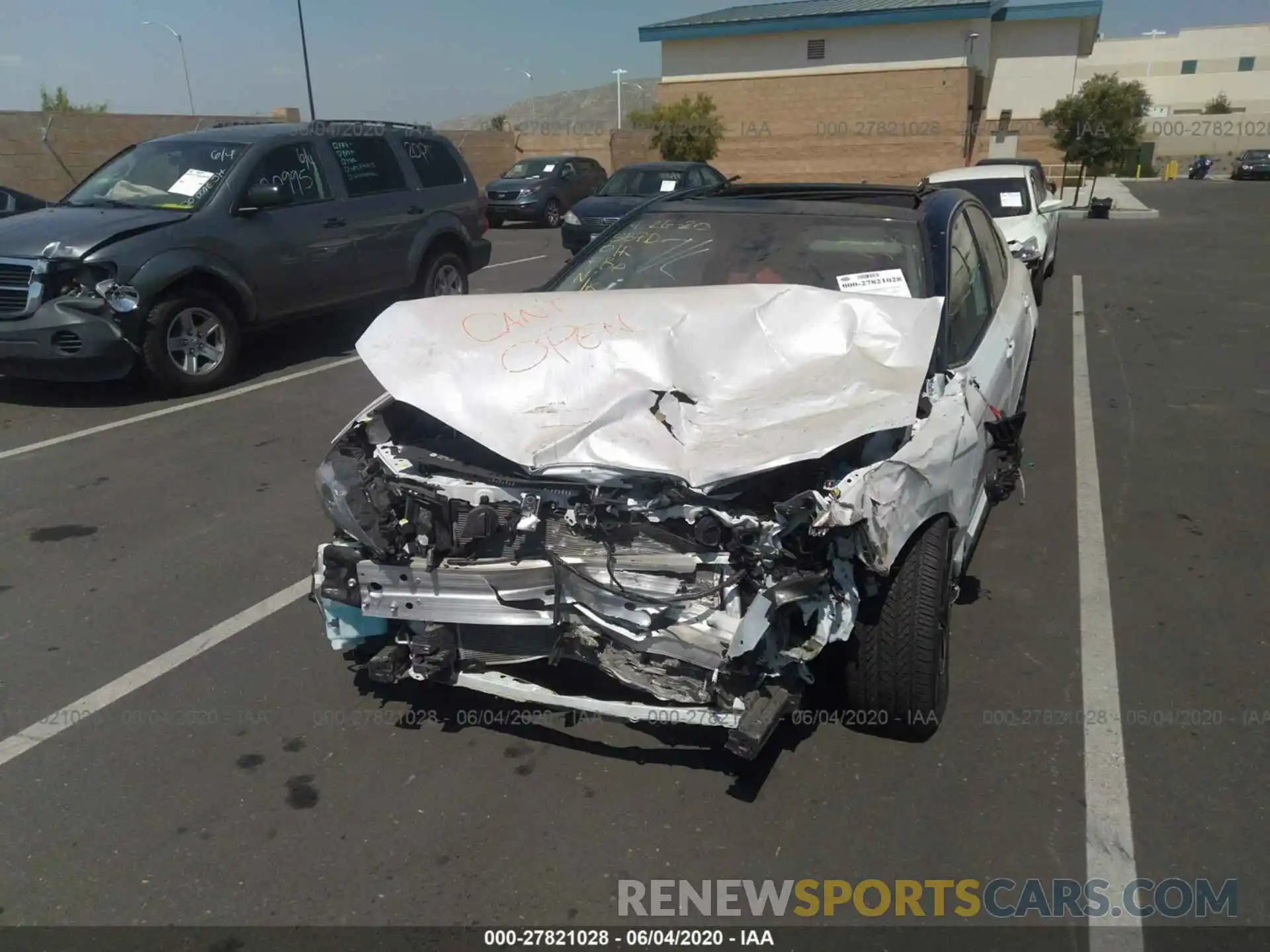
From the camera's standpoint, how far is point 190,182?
7.85 meters

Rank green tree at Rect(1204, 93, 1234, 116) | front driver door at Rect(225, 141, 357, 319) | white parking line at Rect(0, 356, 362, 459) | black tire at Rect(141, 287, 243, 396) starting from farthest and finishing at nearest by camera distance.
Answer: green tree at Rect(1204, 93, 1234, 116) < front driver door at Rect(225, 141, 357, 319) < black tire at Rect(141, 287, 243, 396) < white parking line at Rect(0, 356, 362, 459)

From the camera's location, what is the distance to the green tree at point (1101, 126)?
24.9 metres

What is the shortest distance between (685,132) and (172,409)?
1101 inches

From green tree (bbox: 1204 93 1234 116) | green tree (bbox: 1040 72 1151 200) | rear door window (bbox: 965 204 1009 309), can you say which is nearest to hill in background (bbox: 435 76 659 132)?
green tree (bbox: 1204 93 1234 116)

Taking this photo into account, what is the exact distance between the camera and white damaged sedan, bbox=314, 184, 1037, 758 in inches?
110

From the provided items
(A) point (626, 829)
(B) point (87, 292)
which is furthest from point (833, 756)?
(B) point (87, 292)

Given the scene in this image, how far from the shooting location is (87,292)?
6.95 metres

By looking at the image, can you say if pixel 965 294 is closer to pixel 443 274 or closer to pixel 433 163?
pixel 443 274

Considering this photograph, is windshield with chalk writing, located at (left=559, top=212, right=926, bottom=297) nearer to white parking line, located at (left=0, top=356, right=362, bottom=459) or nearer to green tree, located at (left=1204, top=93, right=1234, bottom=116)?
white parking line, located at (left=0, top=356, right=362, bottom=459)

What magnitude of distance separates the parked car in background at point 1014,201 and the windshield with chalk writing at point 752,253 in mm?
7065

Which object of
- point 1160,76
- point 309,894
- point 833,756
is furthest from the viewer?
point 1160,76

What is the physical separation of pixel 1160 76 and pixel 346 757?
89.8 m

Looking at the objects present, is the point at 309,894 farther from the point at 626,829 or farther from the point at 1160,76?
the point at 1160,76

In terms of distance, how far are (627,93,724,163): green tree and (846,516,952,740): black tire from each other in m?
29.7
